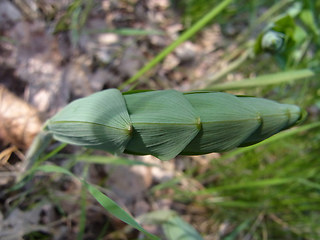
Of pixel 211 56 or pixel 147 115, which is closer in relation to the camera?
pixel 147 115

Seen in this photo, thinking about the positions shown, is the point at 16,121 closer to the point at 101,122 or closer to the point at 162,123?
the point at 101,122

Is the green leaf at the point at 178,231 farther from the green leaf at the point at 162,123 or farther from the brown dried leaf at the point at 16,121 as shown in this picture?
the brown dried leaf at the point at 16,121

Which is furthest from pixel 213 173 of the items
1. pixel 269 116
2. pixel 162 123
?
pixel 162 123

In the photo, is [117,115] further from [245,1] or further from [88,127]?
[245,1]

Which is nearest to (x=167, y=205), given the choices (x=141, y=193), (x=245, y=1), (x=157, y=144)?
(x=141, y=193)

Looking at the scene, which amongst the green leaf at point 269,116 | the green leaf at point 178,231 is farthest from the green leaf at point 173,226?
the green leaf at point 269,116

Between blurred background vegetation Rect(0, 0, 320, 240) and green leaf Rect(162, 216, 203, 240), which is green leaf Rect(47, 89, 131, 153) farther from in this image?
green leaf Rect(162, 216, 203, 240)
